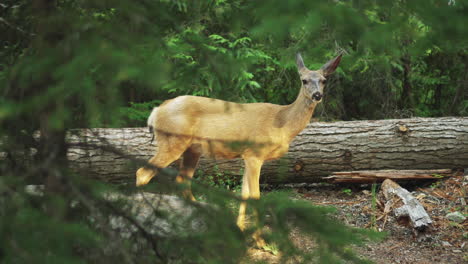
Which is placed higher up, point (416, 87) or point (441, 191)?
point (416, 87)

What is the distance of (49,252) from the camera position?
1312 millimetres

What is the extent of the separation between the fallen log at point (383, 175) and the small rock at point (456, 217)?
1431 mm

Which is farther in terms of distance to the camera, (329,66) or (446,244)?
(329,66)

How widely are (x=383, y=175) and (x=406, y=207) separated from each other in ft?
5.04

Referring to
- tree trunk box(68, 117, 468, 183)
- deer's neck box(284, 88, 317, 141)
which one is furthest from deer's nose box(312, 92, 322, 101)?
tree trunk box(68, 117, 468, 183)

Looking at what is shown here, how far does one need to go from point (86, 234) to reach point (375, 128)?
7.02m

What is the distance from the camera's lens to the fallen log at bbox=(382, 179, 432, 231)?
536cm

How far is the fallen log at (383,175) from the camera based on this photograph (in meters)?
7.22

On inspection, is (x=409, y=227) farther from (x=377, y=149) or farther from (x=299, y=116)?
(x=377, y=149)

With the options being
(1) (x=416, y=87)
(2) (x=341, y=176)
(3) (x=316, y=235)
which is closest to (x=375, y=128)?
(2) (x=341, y=176)

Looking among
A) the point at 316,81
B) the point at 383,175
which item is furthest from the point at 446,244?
the point at 316,81

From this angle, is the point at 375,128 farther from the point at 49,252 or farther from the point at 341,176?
the point at 49,252

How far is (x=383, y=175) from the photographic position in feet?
23.7

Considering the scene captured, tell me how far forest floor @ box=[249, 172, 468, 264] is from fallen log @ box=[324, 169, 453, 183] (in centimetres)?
15
